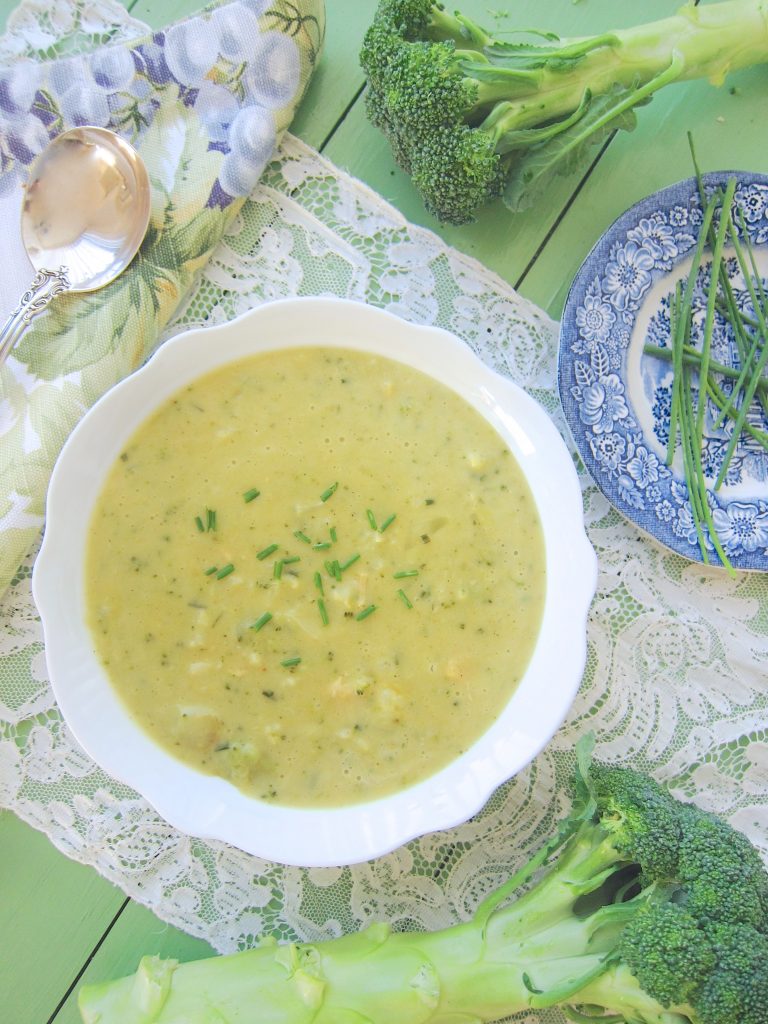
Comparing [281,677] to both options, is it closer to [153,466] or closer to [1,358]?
[153,466]

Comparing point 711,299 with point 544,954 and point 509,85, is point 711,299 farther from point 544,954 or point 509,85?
point 544,954

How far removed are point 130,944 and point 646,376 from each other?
5.91 ft

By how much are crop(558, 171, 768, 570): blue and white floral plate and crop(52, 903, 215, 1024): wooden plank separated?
1.43m

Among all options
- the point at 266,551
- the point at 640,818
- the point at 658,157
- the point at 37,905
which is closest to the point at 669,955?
the point at 640,818

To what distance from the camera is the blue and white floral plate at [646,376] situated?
2086 mm

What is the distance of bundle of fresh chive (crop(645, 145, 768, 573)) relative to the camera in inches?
82.4

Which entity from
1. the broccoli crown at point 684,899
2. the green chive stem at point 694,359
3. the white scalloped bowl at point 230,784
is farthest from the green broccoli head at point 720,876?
the green chive stem at point 694,359

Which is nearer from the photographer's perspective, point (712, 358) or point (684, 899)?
point (684, 899)

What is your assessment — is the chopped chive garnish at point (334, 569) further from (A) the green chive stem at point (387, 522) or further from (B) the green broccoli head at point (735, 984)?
(B) the green broccoli head at point (735, 984)

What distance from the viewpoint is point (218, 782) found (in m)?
1.90

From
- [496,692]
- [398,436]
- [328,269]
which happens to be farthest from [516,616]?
[328,269]

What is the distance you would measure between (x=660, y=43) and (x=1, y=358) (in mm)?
1670

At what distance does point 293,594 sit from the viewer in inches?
74.7

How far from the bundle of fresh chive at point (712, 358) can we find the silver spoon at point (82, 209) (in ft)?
4.15
